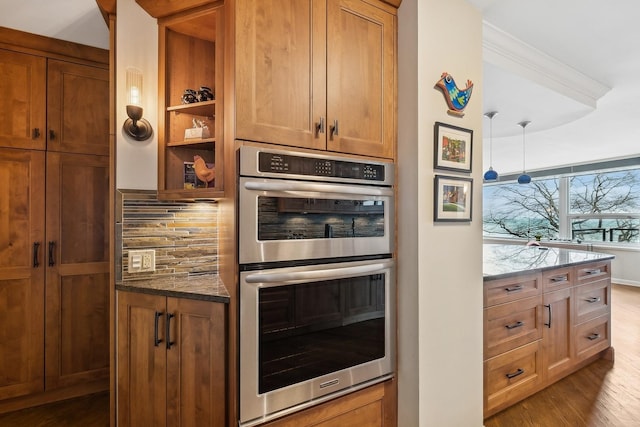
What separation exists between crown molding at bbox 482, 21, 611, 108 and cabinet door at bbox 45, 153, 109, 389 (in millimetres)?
2948

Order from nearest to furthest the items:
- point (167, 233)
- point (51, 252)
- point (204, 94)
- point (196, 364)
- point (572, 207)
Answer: point (196, 364)
point (204, 94)
point (167, 233)
point (51, 252)
point (572, 207)

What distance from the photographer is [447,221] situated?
5.81 ft

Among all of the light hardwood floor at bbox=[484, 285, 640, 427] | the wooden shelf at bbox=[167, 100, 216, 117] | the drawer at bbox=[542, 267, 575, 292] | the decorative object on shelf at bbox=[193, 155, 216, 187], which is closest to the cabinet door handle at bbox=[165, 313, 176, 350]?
the decorative object on shelf at bbox=[193, 155, 216, 187]

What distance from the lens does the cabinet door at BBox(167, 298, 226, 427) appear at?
4.63 feet

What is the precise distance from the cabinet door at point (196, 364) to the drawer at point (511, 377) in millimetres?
1642

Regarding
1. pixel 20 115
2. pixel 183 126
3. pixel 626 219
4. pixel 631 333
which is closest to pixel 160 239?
pixel 183 126

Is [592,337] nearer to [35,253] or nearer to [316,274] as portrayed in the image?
[316,274]

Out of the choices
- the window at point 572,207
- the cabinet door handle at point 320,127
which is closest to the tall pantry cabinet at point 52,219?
the cabinet door handle at point 320,127

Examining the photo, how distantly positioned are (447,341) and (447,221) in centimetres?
65

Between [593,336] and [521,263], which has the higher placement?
[521,263]

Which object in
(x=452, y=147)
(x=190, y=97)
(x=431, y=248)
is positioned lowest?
(x=431, y=248)

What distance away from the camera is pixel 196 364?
1471mm

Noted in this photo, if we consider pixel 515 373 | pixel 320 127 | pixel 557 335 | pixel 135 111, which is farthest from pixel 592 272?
pixel 135 111

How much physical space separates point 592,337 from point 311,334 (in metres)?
2.84
